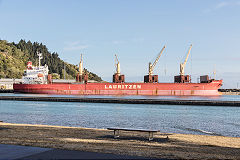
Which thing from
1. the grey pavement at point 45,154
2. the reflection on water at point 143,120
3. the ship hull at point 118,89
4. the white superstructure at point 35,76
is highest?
the white superstructure at point 35,76

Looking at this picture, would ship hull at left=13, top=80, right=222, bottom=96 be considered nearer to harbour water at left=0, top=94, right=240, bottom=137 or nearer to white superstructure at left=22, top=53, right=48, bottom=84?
white superstructure at left=22, top=53, right=48, bottom=84

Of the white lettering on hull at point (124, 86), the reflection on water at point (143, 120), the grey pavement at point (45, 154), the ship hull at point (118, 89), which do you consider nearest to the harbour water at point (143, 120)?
the reflection on water at point (143, 120)

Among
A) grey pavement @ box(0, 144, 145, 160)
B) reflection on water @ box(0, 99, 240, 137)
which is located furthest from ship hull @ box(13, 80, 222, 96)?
grey pavement @ box(0, 144, 145, 160)

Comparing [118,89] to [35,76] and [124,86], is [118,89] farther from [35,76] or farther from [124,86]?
[35,76]

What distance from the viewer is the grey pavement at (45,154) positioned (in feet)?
25.9

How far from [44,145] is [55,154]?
6.27ft

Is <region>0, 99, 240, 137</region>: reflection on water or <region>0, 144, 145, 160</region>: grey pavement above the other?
<region>0, 144, 145, 160</region>: grey pavement

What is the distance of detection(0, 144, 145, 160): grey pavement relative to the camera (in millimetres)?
7898

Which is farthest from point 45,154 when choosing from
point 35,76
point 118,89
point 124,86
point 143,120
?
point 35,76

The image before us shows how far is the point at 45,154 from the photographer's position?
8.20 meters

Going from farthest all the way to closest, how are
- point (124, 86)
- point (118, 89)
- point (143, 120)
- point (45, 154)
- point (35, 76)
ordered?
point (35, 76) < point (124, 86) < point (118, 89) < point (143, 120) < point (45, 154)

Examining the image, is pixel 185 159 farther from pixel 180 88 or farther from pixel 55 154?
pixel 180 88

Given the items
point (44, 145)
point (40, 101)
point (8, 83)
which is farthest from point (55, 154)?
point (8, 83)

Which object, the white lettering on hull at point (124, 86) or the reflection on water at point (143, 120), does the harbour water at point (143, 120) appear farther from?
the white lettering on hull at point (124, 86)
